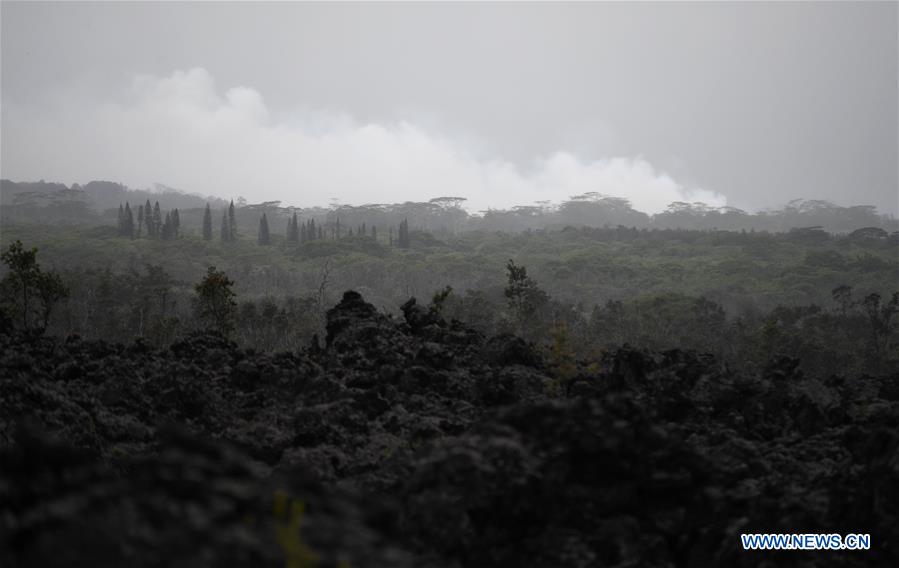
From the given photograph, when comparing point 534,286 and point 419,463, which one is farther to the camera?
point 534,286

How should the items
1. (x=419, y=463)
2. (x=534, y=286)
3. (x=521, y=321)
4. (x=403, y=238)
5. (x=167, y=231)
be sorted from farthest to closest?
(x=403, y=238), (x=167, y=231), (x=534, y=286), (x=521, y=321), (x=419, y=463)

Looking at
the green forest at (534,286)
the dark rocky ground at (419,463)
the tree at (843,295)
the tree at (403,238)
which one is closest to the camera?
the dark rocky ground at (419,463)

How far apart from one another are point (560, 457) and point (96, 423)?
1265 centimetres

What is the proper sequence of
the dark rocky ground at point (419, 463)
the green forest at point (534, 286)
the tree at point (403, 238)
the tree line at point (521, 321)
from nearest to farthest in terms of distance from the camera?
the dark rocky ground at point (419, 463), the tree line at point (521, 321), the green forest at point (534, 286), the tree at point (403, 238)

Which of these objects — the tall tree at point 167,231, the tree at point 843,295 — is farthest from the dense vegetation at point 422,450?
the tall tree at point 167,231

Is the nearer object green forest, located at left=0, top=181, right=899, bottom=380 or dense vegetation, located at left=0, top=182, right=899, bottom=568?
dense vegetation, located at left=0, top=182, right=899, bottom=568

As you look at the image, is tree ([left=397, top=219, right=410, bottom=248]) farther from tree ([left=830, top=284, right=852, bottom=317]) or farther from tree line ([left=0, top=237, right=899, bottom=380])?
tree ([left=830, top=284, right=852, bottom=317])

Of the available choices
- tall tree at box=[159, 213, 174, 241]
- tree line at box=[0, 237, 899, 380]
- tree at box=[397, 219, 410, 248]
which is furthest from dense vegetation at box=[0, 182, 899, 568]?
tree at box=[397, 219, 410, 248]

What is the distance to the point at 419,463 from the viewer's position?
10.1 metres

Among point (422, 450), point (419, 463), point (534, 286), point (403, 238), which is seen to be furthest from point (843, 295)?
point (403, 238)

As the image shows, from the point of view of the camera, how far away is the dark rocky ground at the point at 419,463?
4828 millimetres

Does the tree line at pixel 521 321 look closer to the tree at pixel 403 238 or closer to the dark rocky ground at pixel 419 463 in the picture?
the dark rocky ground at pixel 419 463

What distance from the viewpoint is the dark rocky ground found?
4828mm

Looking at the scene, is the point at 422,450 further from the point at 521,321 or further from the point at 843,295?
the point at 843,295
